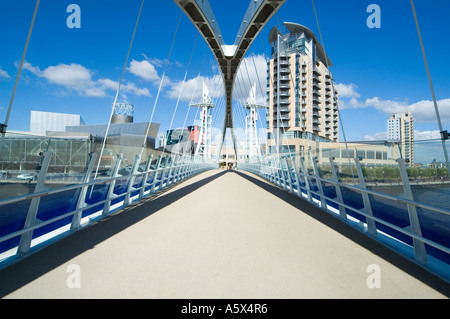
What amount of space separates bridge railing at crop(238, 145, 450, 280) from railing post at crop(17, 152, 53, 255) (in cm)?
465

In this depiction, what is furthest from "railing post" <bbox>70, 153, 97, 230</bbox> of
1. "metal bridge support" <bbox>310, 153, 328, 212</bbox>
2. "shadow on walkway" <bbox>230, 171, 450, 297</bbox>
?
"metal bridge support" <bbox>310, 153, 328, 212</bbox>

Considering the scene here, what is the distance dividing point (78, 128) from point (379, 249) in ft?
229


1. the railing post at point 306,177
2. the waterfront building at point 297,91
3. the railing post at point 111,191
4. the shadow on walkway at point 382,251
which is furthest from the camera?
the waterfront building at point 297,91

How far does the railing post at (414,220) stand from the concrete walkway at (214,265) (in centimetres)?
20

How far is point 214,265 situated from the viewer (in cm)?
305

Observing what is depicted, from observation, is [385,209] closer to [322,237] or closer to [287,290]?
[322,237]

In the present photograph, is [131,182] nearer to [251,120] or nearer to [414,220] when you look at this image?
[414,220]

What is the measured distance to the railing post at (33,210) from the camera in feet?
10.9

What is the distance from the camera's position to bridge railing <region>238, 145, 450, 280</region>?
3191 millimetres

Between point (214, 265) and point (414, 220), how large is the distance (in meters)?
2.50

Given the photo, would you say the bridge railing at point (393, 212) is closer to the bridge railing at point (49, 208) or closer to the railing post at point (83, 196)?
the bridge railing at point (49, 208)
